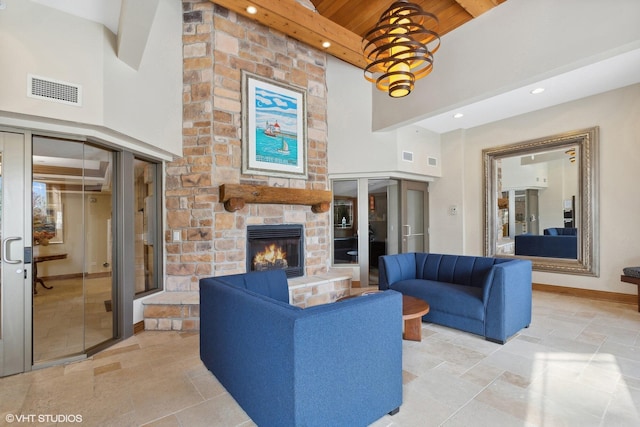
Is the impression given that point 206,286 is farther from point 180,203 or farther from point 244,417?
point 180,203

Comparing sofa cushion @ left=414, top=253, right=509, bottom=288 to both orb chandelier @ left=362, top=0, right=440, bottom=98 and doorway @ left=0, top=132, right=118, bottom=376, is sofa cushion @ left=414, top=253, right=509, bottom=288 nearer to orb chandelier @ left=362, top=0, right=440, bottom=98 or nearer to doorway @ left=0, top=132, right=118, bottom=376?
orb chandelier @ left=362, top=0, right=440, bottom=98

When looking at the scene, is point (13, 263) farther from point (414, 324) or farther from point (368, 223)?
point (368, 223)

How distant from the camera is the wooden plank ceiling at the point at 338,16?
3.93m

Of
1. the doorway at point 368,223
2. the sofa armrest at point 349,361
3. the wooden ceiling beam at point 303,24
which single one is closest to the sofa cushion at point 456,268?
the doorway at point 368,223

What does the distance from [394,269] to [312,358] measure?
291 cm

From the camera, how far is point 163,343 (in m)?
3.28

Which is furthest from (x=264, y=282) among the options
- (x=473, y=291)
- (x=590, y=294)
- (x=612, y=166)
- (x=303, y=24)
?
(x=612, y=166)

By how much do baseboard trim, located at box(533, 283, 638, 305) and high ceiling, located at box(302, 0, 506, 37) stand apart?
4.45 meters

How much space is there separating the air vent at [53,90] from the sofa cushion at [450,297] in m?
4.02

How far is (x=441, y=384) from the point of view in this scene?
2357 mm

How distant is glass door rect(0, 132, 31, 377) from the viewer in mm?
2650

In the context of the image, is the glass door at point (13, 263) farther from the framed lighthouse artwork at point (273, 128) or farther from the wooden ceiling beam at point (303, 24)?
the wooden ceiling beam at point (303, 24)

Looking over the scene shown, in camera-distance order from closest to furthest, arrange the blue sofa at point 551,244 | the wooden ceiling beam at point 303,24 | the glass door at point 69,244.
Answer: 1. the glass door at point 69,244
2. the wooden ceiling beam at point 303,24
3. the blue sofa at point 551,244

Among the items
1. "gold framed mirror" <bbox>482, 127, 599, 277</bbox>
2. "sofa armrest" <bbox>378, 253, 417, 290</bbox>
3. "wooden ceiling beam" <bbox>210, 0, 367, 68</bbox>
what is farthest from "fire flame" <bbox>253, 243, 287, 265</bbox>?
"gold framed mirror" <bbox>482, 127, 599, 277</bbox>
